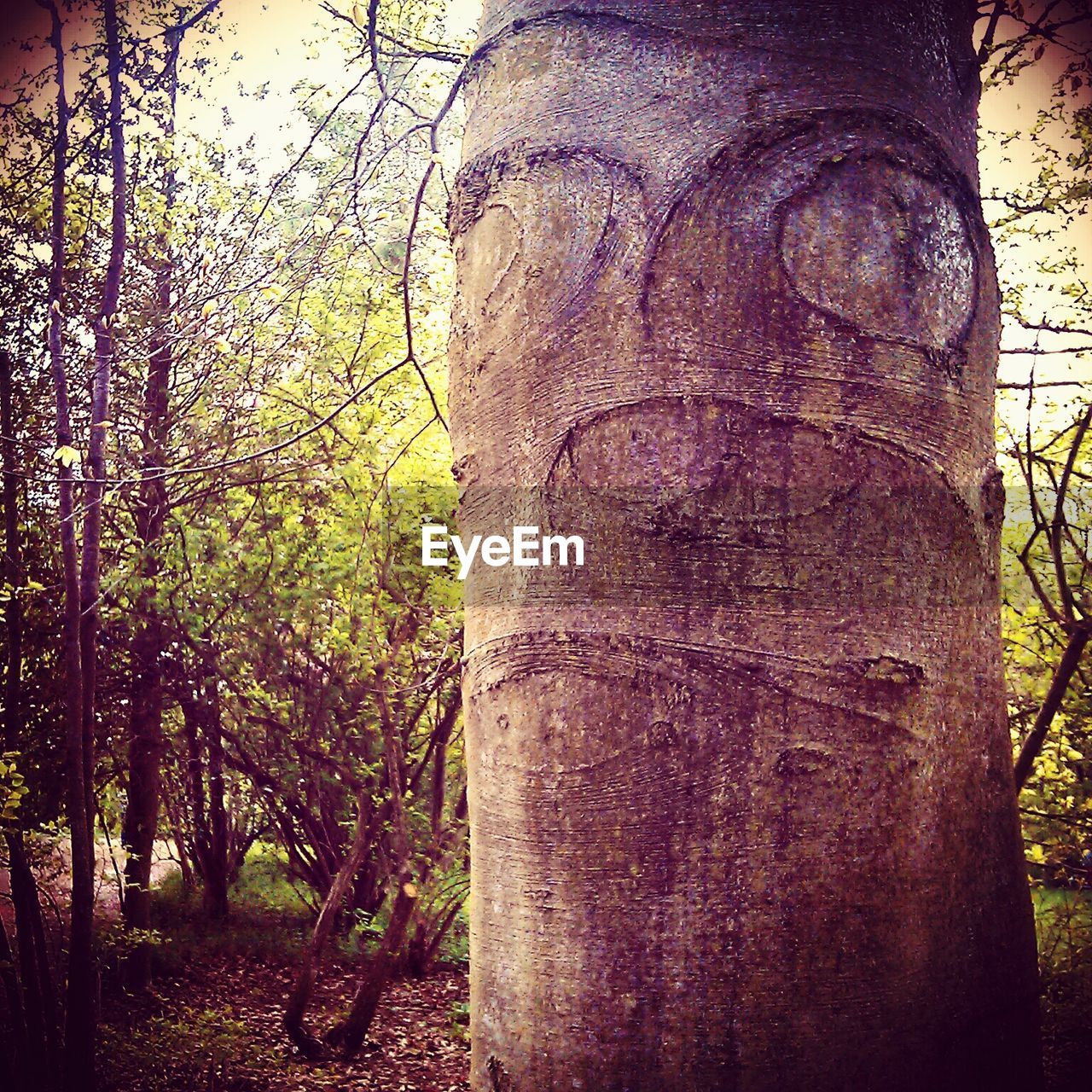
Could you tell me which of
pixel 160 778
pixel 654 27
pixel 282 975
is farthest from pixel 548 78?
pixel 282 975

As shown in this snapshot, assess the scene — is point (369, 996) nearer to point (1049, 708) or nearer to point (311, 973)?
point (311, 973)

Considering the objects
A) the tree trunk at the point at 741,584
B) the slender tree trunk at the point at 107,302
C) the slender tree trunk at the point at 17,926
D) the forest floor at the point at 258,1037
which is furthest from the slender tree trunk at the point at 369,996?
the tree trunk at the point at 741,584

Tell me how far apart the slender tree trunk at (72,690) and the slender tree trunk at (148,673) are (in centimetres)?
211

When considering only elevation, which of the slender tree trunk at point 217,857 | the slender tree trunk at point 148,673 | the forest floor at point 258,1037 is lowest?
the forest floor at point 258,1037

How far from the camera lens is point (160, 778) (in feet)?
25.5

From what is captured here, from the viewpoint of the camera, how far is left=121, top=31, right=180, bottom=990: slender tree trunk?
6.26m

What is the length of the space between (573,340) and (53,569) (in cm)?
503

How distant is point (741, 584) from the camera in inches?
41.0

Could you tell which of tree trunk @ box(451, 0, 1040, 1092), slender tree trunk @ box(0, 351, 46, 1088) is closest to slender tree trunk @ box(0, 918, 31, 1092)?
slender tree trunk @ box(0, 351, 46, 1088)

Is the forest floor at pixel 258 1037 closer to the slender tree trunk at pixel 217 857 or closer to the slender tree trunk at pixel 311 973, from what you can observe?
the slender tree trunk at pixel 311 973

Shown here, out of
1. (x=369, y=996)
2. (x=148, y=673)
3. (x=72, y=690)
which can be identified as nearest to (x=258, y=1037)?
(x=369, y=996)

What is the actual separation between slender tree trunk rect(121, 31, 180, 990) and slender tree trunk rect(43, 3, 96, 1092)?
6.93 ft

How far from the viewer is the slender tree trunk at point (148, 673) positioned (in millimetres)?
6258

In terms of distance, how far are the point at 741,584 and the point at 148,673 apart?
6906 mm
